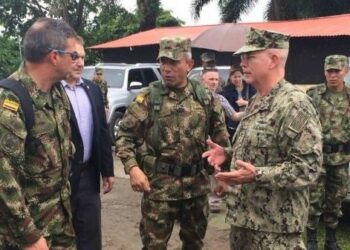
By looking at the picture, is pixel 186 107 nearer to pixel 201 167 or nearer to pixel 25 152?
pixel 201 167

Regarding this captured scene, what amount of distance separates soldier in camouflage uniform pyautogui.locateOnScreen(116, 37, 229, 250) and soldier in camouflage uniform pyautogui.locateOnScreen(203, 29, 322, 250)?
0.84 m

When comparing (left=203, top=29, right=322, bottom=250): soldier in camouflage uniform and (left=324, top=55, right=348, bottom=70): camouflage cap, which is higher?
(left=324, top=55, right=348, bottom=70): camouflage cap

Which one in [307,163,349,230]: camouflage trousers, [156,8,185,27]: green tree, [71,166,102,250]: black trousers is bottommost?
[307,163,349,230]: camouflage trousers

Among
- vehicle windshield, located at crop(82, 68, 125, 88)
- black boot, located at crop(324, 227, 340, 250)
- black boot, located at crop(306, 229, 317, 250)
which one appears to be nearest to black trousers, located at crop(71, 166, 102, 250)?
black boot, located at crop(306, 229, 317, 250)

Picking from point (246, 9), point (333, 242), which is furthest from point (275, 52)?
point (246, 9)

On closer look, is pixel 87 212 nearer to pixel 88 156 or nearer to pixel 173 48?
pixel 88 156

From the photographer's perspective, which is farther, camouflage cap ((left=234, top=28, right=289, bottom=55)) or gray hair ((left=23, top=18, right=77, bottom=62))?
camouflage cap ((left=234, top=28, right=289, bottom=55))

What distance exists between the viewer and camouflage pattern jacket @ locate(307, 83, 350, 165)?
507 centimetres

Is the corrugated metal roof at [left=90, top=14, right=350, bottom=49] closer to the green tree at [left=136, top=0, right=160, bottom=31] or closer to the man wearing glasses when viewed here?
the green tree at [left=136, top=0, right=160, bottom=31]

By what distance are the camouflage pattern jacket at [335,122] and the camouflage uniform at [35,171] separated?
9.42 feet

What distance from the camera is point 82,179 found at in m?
3.90

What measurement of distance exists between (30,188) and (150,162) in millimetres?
1283

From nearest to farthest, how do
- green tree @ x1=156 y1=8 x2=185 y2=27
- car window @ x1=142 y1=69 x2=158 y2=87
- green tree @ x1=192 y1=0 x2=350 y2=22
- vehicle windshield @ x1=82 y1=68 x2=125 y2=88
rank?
vehicle windshield @ x1=82 y1=68 x2=125 y2=88
car window @ x1=142 y1=69 x2=158 y2=87
green tree @ x1=192 y1=0 x2=350 y2=22
green tree @ x1=156 y1=8 x2=185 y2=27

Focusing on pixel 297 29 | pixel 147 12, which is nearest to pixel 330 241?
pixel 297 29
